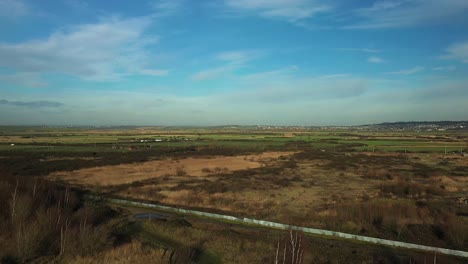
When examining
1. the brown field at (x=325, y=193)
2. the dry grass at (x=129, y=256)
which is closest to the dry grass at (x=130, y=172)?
the brown field at (x=325, y=193)

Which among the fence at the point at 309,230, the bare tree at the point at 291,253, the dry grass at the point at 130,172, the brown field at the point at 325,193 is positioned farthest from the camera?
the dry grass at the point at 130,172

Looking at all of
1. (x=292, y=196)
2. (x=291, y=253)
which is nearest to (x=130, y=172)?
(x=292, y=196)

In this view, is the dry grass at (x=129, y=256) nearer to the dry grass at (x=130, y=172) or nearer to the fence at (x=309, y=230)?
the fence at (x=309, y=230)

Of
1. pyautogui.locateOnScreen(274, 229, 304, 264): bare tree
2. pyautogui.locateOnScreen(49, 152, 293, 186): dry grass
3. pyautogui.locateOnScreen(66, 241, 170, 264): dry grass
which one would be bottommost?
pyautogui.locateOnScreen(49, 152, 293, 186): dry grass

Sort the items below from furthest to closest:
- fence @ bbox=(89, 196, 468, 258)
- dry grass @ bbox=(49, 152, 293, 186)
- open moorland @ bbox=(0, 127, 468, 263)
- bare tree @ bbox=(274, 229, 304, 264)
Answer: dry grass @ bbox=(49, 152, 293, 186)
open moorland @ bbox=(0, 127, 468, 263)
fence @ bbox=(89, 196, 468, 258)
bare tree @ bbox=(274, 229, 304, 264)

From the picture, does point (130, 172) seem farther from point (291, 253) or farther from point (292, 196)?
point (291, 253)

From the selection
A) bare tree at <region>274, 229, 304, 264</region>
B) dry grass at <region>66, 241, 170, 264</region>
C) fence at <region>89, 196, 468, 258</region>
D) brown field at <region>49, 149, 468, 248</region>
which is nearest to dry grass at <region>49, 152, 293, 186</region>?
brown field at <region>49, 149, 468, 248</region>

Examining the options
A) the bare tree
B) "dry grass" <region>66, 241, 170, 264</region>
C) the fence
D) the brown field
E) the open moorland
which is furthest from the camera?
the brown field

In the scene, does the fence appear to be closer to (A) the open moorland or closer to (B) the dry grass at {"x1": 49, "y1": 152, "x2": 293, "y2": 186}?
(A) the open moorland

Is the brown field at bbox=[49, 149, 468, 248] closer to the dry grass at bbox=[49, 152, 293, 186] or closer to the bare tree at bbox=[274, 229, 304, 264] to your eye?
the dry grass at bbox=[49, 152, 293, 186]

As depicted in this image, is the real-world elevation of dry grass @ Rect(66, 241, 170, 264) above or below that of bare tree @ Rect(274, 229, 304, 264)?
below

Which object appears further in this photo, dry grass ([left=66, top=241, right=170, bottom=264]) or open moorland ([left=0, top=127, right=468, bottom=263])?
open moorland ([left=0, top=127, right=468, bottom=263])
